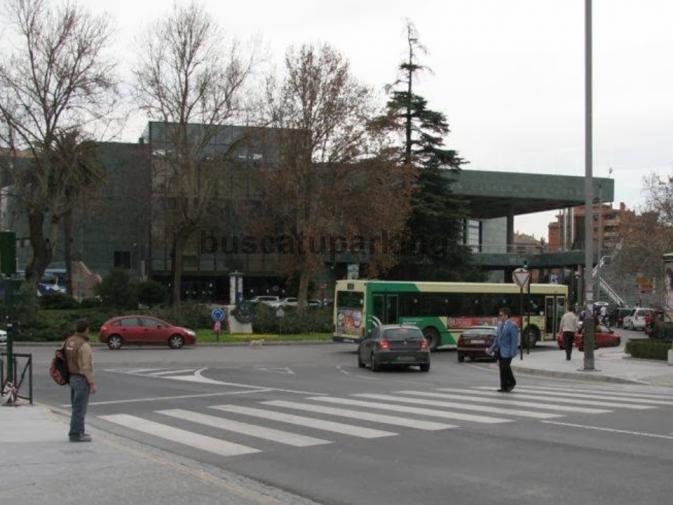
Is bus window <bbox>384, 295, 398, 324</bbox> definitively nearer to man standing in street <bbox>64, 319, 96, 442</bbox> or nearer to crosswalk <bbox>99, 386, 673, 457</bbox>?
crosswalk <bbox>99, 386, 673, 457</bbox>

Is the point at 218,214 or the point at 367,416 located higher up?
the point at 218,214

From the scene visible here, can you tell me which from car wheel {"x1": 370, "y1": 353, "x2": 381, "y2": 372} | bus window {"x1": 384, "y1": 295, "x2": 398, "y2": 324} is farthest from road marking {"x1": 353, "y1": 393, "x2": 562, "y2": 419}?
bus window {"x1": 384, "y1": 295, "x2": 398, "y2": 324}

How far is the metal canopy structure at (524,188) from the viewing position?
7569cm

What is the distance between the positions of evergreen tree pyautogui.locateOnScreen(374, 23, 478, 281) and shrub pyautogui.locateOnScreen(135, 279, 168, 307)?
54.7 ft

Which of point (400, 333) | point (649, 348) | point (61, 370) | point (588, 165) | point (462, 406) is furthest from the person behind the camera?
point (649, 348)

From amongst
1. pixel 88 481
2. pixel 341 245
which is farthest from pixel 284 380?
pixel 341 245

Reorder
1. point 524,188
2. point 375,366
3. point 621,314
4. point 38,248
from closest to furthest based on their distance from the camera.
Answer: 1. point 375,366
2. point 38,248
3. point 621,314
4. point 524,188

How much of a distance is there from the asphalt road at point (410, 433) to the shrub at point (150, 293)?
34590 mm

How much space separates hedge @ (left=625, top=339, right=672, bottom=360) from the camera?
27516 mm

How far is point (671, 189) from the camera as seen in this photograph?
60562 mm

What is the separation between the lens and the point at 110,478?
8211 millimetres

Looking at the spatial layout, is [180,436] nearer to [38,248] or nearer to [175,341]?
[175,341]

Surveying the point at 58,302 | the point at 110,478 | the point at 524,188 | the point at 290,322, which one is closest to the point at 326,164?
the point at 290,322

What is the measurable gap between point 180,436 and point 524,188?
222 feet
